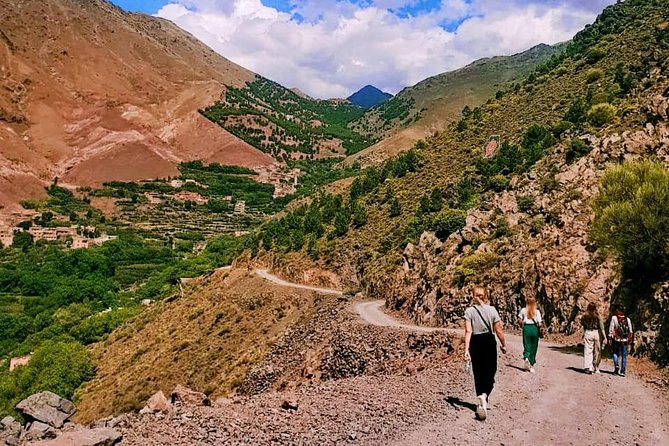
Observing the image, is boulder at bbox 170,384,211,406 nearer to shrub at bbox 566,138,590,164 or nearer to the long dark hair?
the long dark hair

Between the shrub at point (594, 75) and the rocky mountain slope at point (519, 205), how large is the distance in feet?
0.39

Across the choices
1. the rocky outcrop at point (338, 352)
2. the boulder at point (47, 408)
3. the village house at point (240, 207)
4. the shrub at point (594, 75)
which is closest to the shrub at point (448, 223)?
the rocky outcrop at point (338, 352)

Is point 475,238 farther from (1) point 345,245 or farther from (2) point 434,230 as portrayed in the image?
(1) point 345,245

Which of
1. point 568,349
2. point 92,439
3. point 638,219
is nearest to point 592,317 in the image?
point 568,349

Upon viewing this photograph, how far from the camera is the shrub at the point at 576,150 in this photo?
104 feet

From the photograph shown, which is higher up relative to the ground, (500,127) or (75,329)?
(500,127)

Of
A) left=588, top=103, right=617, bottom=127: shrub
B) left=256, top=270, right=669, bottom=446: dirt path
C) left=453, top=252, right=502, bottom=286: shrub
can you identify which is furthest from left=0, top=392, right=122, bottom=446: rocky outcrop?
left=588, top=103, right=617, bottom=127: shrub

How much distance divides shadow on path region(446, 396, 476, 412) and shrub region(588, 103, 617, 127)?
30.9m

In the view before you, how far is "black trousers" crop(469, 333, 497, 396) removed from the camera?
895cm

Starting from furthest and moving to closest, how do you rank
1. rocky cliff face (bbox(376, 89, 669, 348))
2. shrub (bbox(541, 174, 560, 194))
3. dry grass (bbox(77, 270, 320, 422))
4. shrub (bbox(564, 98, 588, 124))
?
shrub (bbox(564, 98, 588, 124)) → dry grass (bbox(77, 270, 320, 422)) → shrub (bbox(541, 174, 560, 194)) → rocky cliff face (bbox(376, 89, 669, 348))

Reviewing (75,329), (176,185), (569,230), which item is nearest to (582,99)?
(569,230)

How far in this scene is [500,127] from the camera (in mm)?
55531

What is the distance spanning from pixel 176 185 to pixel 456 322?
14878 cm

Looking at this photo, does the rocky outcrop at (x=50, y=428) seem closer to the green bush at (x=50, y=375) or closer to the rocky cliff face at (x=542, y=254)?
the green bush at (x=50, y=375)
